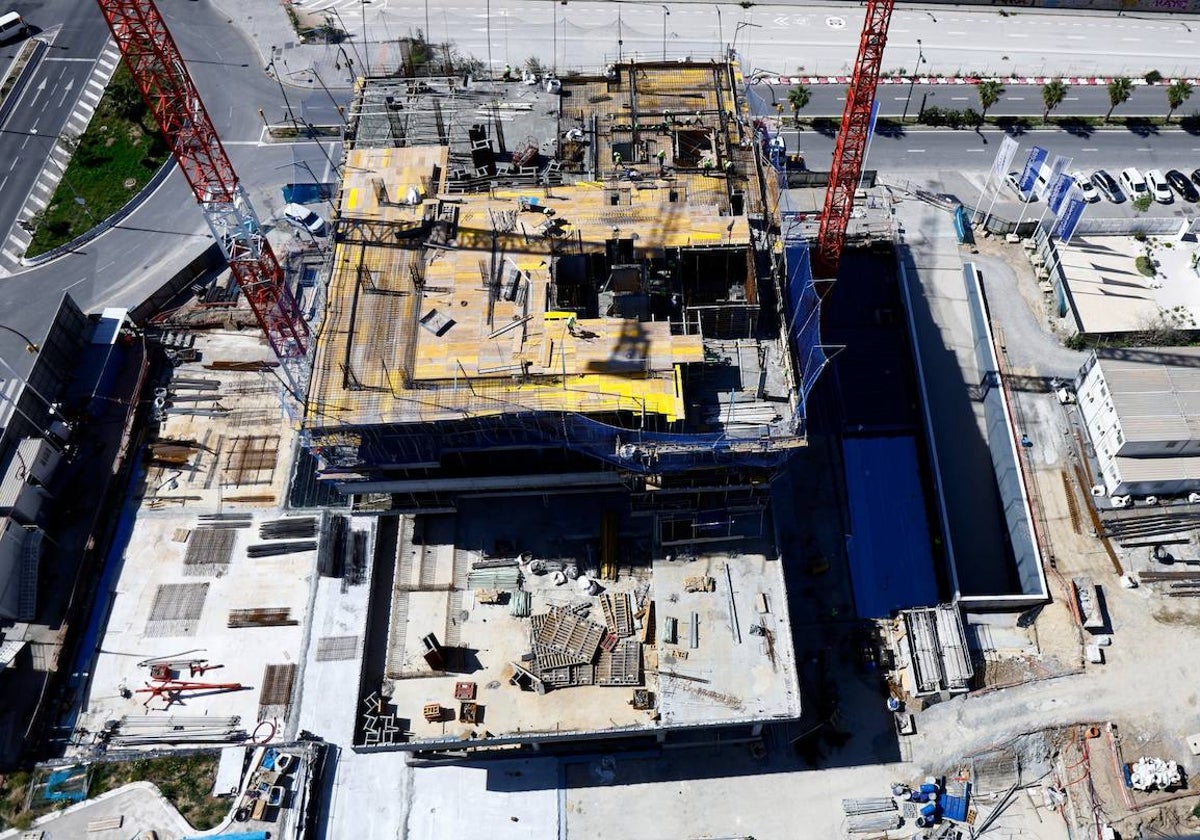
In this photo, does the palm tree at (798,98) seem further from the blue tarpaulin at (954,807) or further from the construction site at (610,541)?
the blue tarpaulin at (954,807)

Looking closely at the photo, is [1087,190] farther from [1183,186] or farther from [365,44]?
[365,44]

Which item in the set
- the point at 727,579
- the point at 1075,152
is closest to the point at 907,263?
the point at 1075,152

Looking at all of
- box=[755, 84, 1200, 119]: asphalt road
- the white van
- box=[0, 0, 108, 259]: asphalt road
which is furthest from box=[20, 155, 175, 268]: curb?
box=[755, 84, 1200, 119]: asphalt road

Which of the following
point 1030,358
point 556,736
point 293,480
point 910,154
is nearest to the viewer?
point 556,736

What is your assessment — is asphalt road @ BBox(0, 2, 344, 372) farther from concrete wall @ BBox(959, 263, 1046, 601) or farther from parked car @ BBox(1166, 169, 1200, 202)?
parked car @ BBox(1166, 169, 1200, 202)

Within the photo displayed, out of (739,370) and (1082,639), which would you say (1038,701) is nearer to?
(1082,639)

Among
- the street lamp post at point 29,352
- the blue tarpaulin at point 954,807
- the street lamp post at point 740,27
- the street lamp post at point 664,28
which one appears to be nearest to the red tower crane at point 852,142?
the street lamp post at point 664,28

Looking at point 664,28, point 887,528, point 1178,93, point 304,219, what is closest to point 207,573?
point 304,219
